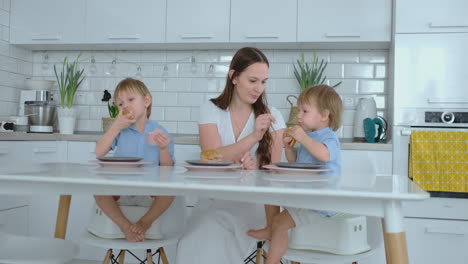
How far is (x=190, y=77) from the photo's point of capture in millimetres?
3889

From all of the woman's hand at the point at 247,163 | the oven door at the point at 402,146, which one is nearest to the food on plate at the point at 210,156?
the woman's hand at the point at 247,163

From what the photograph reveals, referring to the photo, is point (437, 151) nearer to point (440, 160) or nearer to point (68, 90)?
point (440, 160)

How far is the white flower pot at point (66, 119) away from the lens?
3.62 m

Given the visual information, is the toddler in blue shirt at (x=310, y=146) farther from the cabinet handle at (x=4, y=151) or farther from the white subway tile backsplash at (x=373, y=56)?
the cabinet handle at (x=4, y=151)

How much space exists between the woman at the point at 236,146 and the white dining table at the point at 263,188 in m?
0.50

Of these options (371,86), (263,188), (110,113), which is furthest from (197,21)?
(263,188)

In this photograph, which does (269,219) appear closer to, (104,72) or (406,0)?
(406,0)

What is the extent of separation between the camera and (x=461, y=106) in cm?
300

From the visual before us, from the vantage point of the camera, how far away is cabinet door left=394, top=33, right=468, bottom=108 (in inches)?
119

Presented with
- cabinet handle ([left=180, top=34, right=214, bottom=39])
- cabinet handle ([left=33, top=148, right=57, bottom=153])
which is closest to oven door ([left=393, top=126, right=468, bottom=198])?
cabinet handle ([left=180, top=34, right=214, bottom=39])

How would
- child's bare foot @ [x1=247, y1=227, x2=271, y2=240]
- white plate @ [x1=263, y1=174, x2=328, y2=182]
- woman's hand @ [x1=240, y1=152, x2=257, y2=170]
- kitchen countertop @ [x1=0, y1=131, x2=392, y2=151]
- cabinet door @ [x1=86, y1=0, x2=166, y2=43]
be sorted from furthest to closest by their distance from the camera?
cabinet door @ [x1=86, y1=0, x2=166, y2=43]
kitchen countertop @ [x1=0, y1=131, x2=392, y2=151]
woman's hand @ [x1=240, y1=152, x2=257, y2=170]
child's bare foot @ [x1=247, y1=227, x2=271, y2=240]
white plate @ [x1=263, y1=174, x2=328, y2=182]

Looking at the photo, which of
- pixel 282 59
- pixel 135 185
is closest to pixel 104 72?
pixel 282 59

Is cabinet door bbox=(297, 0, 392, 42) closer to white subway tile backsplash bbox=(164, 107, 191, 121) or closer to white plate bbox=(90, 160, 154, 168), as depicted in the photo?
white subway tile backsplash bbox=(164, 107, 191, 121)

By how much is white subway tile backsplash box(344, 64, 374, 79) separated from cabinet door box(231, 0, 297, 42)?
0.53 meters
